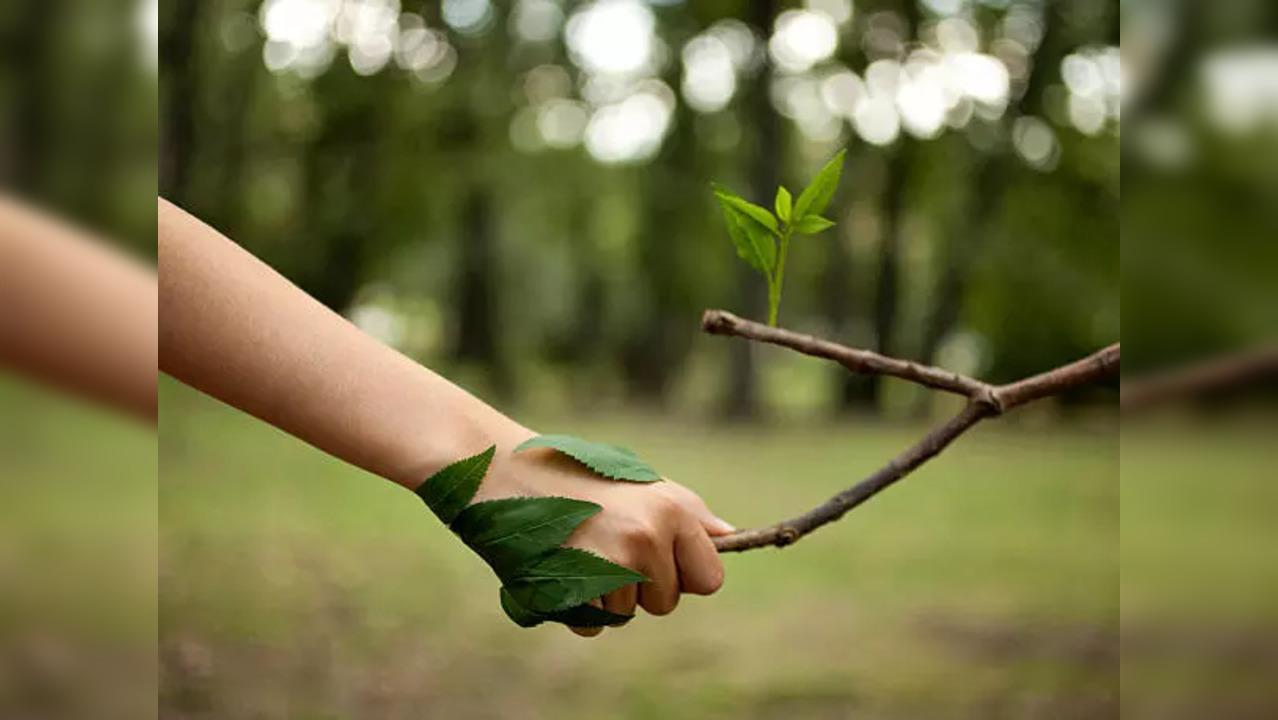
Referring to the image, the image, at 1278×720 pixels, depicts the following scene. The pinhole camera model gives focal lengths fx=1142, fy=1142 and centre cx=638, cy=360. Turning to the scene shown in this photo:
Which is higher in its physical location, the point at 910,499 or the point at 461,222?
the point at 461,222

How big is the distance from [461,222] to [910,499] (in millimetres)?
5536

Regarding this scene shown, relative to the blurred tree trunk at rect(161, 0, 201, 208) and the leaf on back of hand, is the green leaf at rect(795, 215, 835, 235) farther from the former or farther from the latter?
the blurred tree trunk at rect(161, 0, 201, 208)

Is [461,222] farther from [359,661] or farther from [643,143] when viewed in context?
[359,661]

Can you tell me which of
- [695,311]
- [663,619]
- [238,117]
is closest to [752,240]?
[663,619]

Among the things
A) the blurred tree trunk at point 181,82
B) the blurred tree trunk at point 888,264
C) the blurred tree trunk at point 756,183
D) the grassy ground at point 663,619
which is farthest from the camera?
the blurred tree trunk at point 888,264

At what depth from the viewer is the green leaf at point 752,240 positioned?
0.48 m

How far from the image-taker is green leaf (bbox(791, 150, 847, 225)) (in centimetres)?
46

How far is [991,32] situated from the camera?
8.91 meters

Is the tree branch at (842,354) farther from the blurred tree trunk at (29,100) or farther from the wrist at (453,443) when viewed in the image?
the blurred tree trunk at (29,100)

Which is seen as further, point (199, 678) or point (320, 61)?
point (320, 61)

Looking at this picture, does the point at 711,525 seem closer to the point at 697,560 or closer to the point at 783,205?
the point at 697,560

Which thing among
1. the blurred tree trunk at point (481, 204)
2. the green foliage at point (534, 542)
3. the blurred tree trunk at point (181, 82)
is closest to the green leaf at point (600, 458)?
the green foliage at point (534, 542)

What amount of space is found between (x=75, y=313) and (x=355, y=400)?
0.11m

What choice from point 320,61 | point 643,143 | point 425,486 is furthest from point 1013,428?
point 425,486
